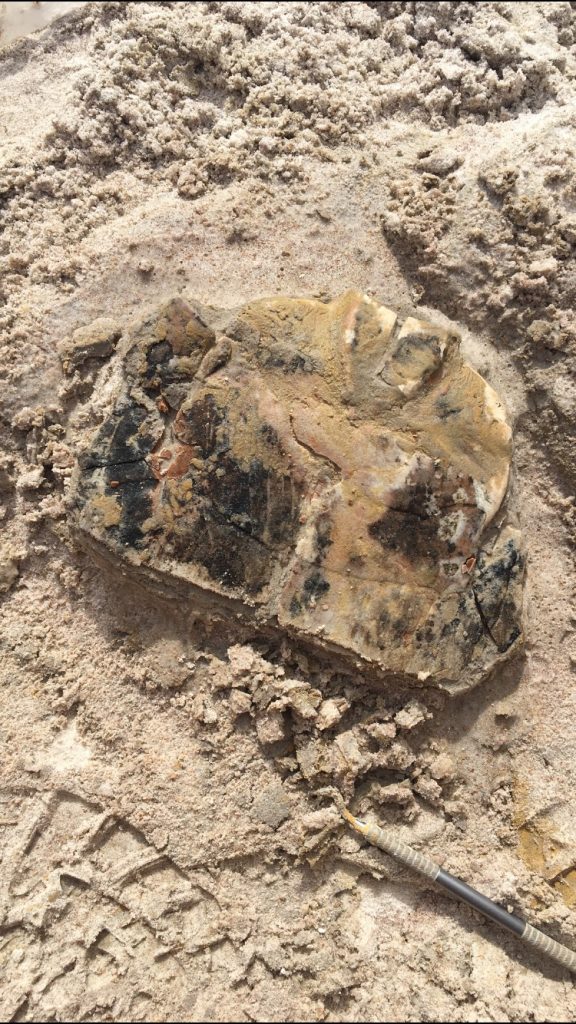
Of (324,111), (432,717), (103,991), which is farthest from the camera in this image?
(324,111)

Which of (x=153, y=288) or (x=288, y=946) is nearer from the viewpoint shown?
(x=288, y=946)

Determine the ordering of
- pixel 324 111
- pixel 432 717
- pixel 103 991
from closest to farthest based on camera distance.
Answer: pixel 103 991
pixel 432 717
pixel 324 111

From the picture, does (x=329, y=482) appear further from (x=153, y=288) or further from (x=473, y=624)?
(x=153, y=288)

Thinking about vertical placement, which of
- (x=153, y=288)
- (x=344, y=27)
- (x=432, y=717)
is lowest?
(x=432, y=717)

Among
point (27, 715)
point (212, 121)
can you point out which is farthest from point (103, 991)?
point (212, 121)

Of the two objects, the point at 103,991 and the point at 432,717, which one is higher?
the point at 432,717
